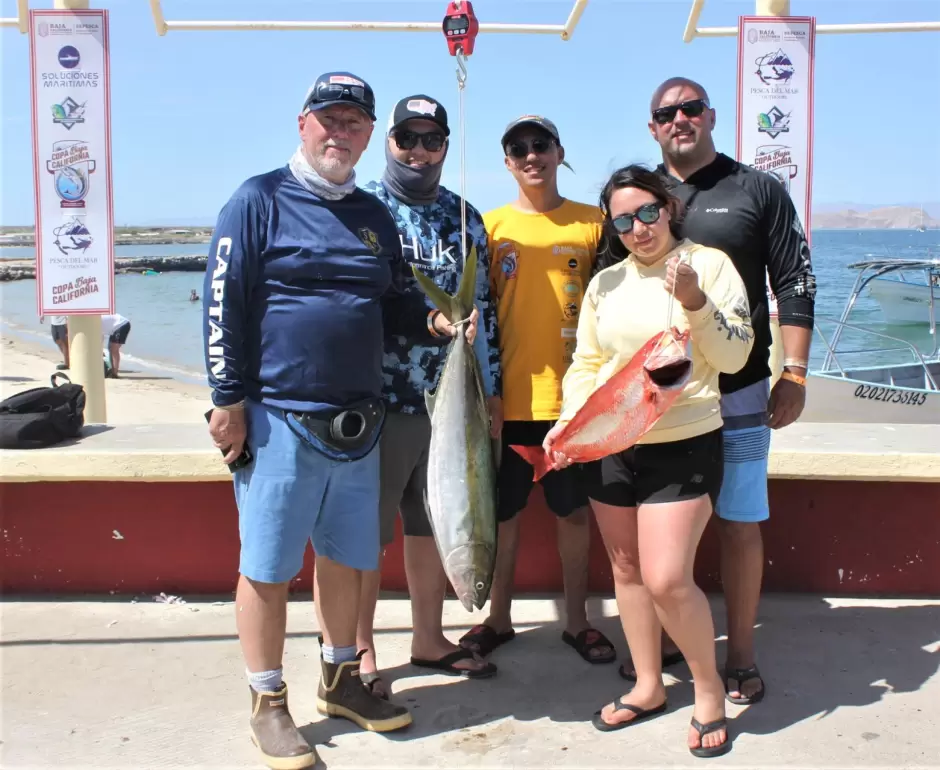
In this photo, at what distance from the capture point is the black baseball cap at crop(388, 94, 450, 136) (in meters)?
3.08

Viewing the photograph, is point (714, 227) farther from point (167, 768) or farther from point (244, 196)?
point (167, 768)

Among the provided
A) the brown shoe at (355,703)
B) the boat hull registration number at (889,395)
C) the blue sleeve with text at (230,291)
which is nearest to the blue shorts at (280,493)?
the blue sleeve with text at (230,291)

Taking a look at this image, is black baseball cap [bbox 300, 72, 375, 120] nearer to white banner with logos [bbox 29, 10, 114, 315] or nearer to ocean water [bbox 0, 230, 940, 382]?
white banner with logos [bbox 29, 10, 114, 315]

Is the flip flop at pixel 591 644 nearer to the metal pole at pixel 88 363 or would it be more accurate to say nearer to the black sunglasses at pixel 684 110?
the black sunglasses at pixel 684 110

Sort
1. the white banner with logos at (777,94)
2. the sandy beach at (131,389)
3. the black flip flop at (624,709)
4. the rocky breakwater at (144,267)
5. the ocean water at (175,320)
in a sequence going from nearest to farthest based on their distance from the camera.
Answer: the black flip flop at (624,709) < the white banner with logos at (777,94) < the sandy beach at (131,389) < the ocean water at (175,320) < the rocky breakwater at (144,267)

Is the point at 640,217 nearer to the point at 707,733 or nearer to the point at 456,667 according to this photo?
the point at 707,733

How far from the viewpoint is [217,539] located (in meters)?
4.08

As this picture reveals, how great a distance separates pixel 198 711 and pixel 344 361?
1.44m

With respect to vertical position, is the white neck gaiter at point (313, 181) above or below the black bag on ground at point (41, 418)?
above

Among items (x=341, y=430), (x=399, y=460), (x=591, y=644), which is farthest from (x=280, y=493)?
(x=591, y=644)

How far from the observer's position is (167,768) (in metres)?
2.69

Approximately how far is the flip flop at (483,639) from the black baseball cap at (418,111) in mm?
2074

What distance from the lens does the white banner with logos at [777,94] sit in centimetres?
486

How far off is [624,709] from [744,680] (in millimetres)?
538
